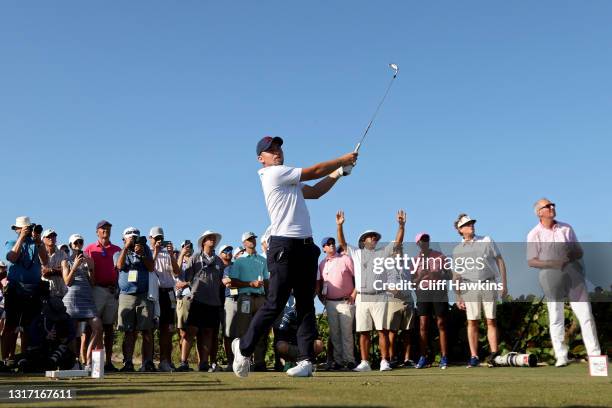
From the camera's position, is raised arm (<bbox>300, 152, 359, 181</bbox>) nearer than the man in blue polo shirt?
Yes

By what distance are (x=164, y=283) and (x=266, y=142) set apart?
7.01 meters

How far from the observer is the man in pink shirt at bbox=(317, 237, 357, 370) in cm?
1440

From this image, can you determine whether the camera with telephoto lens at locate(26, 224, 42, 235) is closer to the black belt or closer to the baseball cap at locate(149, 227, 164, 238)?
the baseball cap at locate(149, 227, 164, 238)

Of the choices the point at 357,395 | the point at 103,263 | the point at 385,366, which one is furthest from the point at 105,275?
the point at 357,395

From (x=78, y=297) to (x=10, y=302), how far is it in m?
1.32

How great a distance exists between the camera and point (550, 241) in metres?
12.3

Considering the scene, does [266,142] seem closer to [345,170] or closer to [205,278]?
[345,170]

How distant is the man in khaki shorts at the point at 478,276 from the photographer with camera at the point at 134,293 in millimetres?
5340

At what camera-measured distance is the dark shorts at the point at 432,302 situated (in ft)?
45.7

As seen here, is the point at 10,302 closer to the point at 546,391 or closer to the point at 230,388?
the point at 230,388

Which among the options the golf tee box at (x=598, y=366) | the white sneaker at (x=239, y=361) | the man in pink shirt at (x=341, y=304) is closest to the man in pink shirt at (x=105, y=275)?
the man in pink shirt at (x=341, y=304)

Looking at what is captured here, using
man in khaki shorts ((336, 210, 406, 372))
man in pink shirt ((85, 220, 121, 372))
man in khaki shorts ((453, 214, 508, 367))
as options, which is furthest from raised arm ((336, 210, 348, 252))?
man in pink shirt ((85, 220, 121, 372))

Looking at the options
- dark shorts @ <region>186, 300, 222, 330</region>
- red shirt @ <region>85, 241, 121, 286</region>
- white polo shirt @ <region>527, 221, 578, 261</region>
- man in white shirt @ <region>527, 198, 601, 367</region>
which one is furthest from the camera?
dark shorts @ <region>186, 300, 222, 330</region>

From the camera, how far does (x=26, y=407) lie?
5.14 metres
